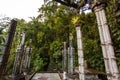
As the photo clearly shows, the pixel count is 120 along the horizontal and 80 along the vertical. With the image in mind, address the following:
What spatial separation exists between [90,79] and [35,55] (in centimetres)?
913

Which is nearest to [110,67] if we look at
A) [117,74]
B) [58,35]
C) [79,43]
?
[117,74]

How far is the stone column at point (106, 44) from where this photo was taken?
9.61ft

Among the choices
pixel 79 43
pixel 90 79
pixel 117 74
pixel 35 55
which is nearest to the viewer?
pixel 117 74

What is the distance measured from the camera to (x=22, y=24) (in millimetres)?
18156

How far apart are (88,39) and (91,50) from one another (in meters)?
1.18

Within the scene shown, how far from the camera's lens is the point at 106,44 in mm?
3064

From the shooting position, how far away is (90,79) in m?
9.46

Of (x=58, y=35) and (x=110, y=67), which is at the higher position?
(x=58, y=35)

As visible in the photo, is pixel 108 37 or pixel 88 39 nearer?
pixel 108 37

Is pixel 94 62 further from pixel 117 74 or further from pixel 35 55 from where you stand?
pixel 117 74

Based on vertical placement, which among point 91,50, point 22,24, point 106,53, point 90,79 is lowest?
point 90,79

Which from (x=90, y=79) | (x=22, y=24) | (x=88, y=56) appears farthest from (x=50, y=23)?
(x=90, y=79)

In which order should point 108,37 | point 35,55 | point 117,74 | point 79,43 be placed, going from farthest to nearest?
point 35,55 < point 79,43 < point 108,37 < point 117,74

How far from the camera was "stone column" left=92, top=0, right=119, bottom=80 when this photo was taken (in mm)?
2929
